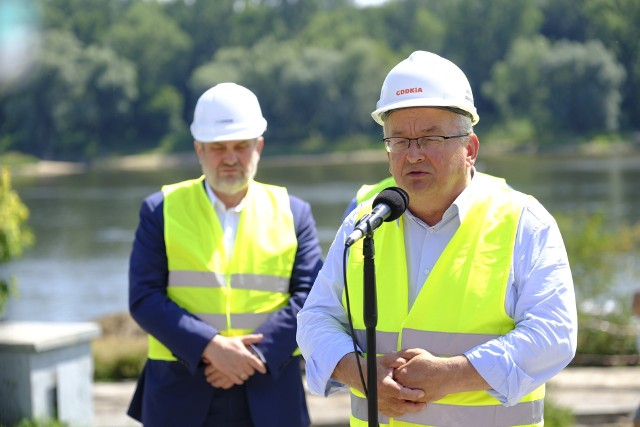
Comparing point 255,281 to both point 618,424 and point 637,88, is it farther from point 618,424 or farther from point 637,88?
point 637,88

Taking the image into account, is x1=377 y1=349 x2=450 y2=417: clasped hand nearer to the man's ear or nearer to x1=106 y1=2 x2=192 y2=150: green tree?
the man's ear

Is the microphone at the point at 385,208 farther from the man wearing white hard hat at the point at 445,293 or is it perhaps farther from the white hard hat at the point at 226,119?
the white hard hat at the point at 226,119

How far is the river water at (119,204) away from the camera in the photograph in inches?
872

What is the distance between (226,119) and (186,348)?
976 millimetres

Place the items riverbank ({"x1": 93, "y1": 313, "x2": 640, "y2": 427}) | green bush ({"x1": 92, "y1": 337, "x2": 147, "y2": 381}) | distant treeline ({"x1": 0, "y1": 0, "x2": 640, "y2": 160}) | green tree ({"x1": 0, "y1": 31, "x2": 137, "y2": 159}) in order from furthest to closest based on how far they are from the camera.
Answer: green tree ({"x1": 0, "y1": 31, "x2": 137, "y2": 159}), distant treeline ({"x1": 0, "y1": 0, "x2": 640, "y2": 160}), green bush ({"x1": 92, "y1": 337, "x2": 147, "y2": 381}), riverbank ({"x1": 93, "y1": 313, "x2": 640, "y2": 427})

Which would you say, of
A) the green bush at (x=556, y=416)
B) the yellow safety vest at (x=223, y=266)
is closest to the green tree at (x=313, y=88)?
the green bush at (x=556, y=416)

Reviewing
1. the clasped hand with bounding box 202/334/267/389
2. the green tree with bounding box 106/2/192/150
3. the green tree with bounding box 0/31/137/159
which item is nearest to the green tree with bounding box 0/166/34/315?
the clasped hand with bounding box 202/334/267/389

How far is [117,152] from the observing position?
215 feet

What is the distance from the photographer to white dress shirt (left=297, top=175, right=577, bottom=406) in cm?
292

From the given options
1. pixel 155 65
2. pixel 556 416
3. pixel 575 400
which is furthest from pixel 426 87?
pixel 155 65

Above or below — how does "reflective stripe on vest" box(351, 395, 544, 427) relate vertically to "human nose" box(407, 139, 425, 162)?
below

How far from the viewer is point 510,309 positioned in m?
3.05

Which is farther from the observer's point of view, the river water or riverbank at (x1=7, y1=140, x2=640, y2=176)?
riverbank at (x1=7, y1=140, x2=640, y2=176)

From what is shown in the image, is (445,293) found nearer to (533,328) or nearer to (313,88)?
(533,328)
